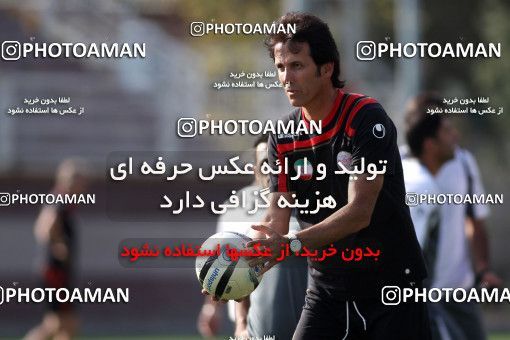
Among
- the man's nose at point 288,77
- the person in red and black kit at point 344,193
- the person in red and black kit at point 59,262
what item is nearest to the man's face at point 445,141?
the person in red and black kit at point 344,193

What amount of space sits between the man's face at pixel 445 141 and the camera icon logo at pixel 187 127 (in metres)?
1.67

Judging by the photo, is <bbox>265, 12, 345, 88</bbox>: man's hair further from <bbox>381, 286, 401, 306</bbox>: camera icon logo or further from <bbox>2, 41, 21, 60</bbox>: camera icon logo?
<bbox>2, 41, 21, 60</bbox>: camera icon logo

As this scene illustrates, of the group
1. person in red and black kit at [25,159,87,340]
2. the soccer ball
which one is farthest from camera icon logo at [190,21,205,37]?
person in red and black kit at [25,159,87,340]

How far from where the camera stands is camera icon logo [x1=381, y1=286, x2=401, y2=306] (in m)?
5.32

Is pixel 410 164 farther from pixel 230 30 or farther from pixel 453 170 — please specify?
pixel 230 30

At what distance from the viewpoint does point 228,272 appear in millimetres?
5469

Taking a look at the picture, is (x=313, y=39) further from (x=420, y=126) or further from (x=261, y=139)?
(x=420, y=126)

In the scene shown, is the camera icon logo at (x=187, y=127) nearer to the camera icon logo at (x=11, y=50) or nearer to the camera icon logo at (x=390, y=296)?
the camera icon logo at (x=11, y=50)

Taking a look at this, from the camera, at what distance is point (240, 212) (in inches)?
253

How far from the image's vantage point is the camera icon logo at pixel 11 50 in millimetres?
8205

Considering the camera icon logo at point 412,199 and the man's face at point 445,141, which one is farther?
the man's face at point 445,141

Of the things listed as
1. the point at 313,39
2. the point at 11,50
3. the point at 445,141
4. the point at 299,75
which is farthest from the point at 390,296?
the point at 11,50

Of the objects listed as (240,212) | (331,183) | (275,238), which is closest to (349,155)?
(331,183)

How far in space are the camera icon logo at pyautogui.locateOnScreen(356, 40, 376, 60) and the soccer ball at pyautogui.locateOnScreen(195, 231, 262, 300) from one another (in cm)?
264
